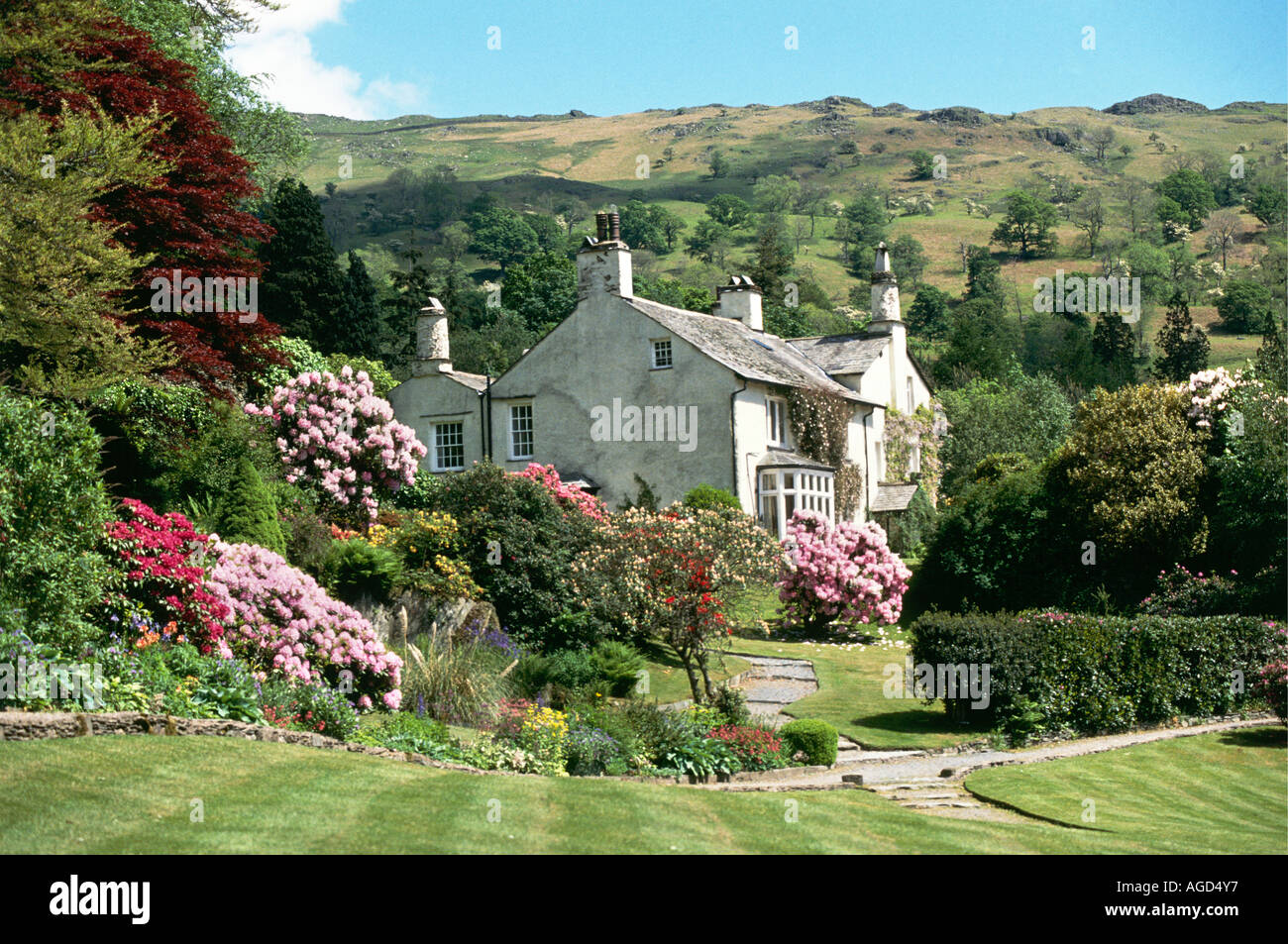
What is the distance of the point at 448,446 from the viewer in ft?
142

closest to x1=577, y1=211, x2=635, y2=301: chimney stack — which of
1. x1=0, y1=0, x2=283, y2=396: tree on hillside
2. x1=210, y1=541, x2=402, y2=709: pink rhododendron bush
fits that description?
x1=0, y1=0, x2=283, y2=396: tree on hillside

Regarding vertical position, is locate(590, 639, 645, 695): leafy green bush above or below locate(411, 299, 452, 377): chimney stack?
below

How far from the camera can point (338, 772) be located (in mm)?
11453

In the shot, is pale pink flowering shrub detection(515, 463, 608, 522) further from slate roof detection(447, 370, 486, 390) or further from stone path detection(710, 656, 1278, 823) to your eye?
slate roof detection(447, 370, 486, 390)

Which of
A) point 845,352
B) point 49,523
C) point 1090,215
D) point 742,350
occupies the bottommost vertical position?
point 49,523

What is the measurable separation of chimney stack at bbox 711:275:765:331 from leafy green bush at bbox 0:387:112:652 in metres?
36.6

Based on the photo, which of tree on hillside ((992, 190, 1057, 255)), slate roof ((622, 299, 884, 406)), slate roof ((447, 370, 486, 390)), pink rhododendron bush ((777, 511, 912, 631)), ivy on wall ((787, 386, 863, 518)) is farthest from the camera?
tree on hillside ((992, 190, 1057, 255))

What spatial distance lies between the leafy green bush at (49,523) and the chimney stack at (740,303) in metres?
36.6

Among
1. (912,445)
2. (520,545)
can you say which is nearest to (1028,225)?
(912,445)

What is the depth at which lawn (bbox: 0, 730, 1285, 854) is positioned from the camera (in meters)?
8.89

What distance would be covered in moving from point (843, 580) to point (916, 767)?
12482 millimetres

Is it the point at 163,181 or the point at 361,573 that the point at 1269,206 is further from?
the point at 163,181

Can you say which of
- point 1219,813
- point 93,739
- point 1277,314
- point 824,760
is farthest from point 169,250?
point 1277,314

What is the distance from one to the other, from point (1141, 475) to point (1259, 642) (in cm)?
603
